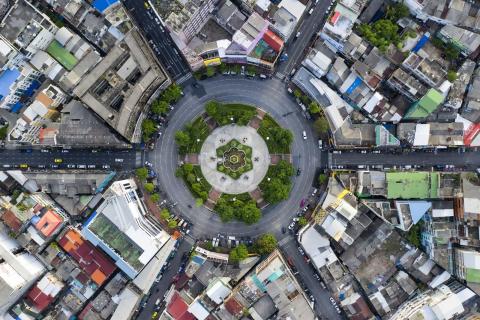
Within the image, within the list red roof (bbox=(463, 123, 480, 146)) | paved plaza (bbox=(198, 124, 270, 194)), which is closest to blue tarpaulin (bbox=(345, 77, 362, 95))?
paved plaza (bbox=(198, 124, 270, 194))

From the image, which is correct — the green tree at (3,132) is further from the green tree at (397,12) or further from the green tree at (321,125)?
the green tree at (397,12)

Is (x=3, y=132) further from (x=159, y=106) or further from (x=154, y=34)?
(x=154, y=34)

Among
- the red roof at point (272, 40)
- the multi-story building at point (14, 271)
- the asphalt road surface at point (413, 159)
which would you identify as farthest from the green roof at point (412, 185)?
the multi-story building at point (14, 271)

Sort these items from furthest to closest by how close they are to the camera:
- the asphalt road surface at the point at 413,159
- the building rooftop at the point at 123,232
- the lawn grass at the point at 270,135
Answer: the lawn grass at the point at 270,135, the asphalt road surface at the point at 413,159, the building rooftop at the point at 123,232

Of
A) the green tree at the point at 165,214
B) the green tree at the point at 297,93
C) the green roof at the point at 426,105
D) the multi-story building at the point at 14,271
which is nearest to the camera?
the multi-story building at the point at 14,271

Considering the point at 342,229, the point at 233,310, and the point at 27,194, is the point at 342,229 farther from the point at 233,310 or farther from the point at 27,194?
the point at 27,194
